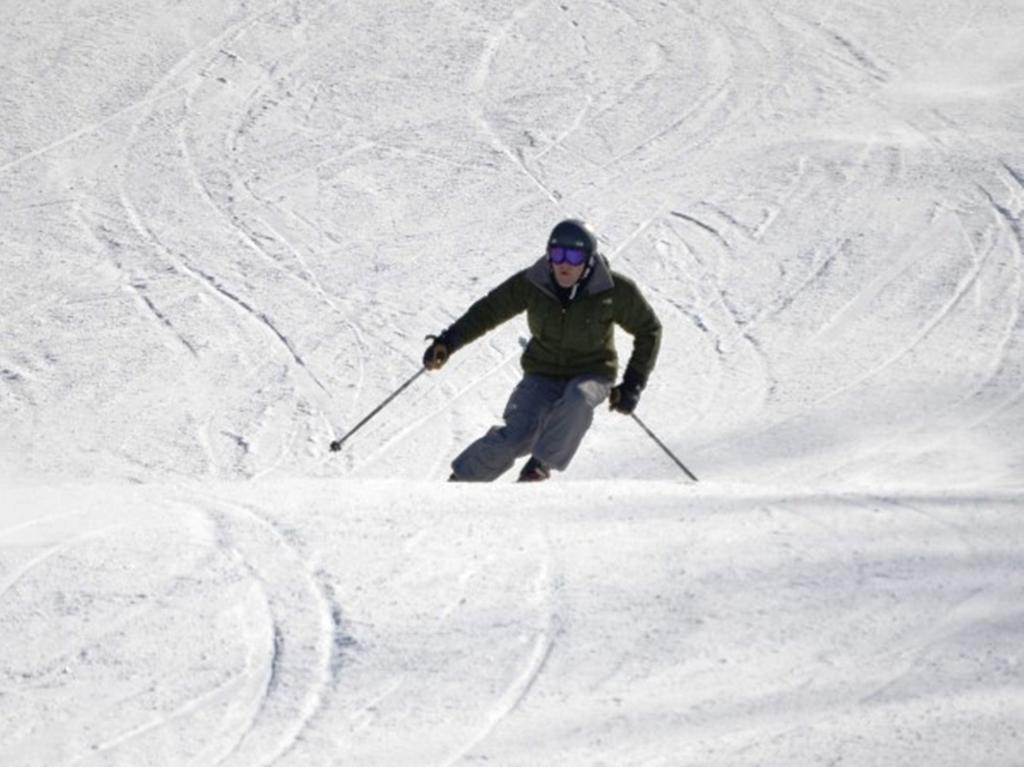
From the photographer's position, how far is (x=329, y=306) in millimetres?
13477

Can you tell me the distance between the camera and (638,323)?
9.70 metres

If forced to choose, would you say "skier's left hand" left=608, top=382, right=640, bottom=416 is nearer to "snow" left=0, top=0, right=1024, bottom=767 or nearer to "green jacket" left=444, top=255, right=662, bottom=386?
"green jacket" left=444, top=255, right=662, bottom=386

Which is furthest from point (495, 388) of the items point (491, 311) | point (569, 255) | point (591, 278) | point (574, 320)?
point (569, 255)

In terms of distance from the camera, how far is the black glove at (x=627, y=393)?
970 centimetres

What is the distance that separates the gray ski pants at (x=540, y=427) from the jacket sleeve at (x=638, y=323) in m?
0.25

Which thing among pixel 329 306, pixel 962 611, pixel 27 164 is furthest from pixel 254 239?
pixel 962 611

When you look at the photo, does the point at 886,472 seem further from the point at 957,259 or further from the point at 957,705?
the point at 957,705

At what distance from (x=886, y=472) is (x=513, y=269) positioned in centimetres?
428

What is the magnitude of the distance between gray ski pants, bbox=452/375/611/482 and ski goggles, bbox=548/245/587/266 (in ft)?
2.70

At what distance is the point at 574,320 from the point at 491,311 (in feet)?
1.47

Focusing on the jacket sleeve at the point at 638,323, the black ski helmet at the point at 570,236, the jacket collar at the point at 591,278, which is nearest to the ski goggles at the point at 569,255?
the black ski helmet at the point at 570,236

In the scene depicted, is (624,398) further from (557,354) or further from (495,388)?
(495,388)

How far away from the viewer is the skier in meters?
9.58

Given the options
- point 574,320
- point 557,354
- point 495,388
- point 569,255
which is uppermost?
point 569,255
